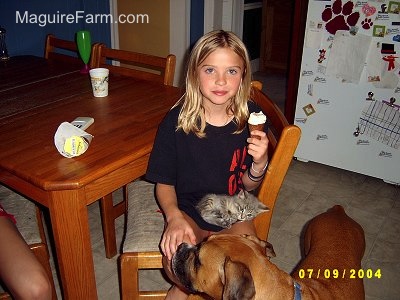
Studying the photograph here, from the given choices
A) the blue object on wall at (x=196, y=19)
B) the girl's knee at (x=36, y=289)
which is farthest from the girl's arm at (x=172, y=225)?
the blue object on wall at (x=196, y=19)

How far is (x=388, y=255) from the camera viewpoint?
234 centimetres

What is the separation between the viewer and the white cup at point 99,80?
2002 mm

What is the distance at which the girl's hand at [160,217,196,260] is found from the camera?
1.40 metres

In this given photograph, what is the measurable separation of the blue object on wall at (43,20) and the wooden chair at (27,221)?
2111 mm

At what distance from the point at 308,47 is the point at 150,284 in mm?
2137

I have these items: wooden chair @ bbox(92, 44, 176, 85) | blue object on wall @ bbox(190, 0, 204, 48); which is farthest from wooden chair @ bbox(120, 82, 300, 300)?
blue object on wall @ bbox(190, 0, 204, 48)

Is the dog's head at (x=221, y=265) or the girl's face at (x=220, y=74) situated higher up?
the girl's face at (x=220, y=74)

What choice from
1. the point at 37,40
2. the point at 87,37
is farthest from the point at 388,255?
the point at 37,40

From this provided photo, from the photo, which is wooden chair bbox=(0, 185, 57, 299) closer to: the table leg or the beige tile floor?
the table leg

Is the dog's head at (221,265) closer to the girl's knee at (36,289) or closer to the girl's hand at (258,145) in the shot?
the girl's hand at (258,145)

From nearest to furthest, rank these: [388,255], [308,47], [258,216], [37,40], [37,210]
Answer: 1. [258,216]
2. [37,210]
3. [388,255]
4. [308,47]
5. [37,40]

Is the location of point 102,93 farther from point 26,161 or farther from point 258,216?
point 258,216

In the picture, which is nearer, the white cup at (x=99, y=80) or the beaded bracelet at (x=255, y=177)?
the beaded bracelet at (x=255, y=177)
